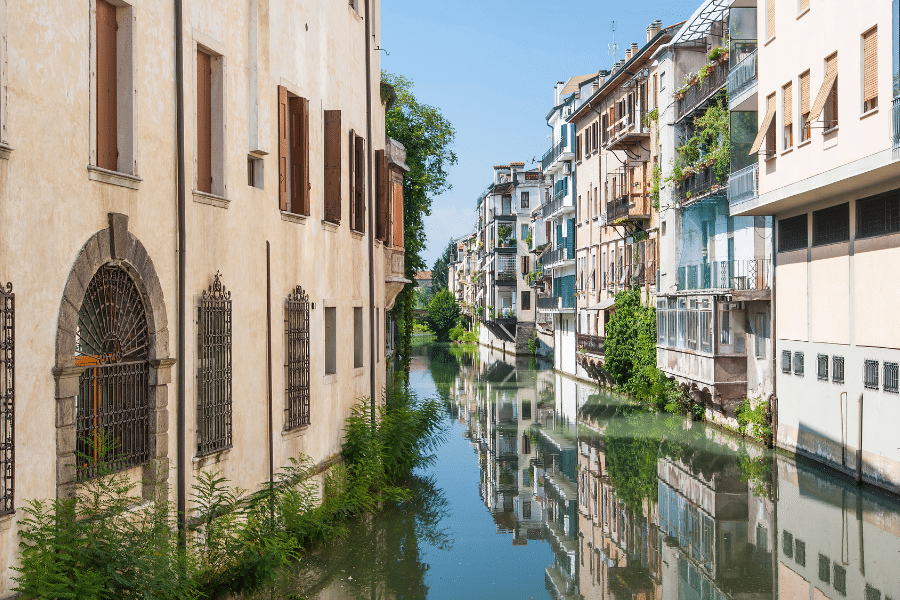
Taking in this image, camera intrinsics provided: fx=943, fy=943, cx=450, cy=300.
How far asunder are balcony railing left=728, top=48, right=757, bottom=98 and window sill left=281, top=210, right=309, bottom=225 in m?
13.8

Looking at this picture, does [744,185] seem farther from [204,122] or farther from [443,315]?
[443,315]

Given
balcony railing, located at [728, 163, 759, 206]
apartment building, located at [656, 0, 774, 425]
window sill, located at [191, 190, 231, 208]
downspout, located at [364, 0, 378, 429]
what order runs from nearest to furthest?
window sill, located at [191, 190, 231, 208]
downspout, located at [364, 0, 378, 429]
balcony railing, located at [728, 163, 759, 206]
apartment building, located at [656, 0, 774, 425]

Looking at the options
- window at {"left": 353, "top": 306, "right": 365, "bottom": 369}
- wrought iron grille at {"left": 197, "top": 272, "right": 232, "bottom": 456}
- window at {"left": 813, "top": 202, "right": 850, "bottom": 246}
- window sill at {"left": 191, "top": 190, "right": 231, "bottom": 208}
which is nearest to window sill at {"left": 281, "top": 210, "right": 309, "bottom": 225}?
window sill at {"left": 191, "top": 190, "right": 231, "bottom": 208}

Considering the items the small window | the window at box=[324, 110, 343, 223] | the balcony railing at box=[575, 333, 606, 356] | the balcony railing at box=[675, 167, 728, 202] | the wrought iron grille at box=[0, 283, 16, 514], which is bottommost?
the balcony railing at box=[575, 333, 606, 356]

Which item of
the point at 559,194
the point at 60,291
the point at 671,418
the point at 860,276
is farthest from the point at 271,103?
the point at 559,194

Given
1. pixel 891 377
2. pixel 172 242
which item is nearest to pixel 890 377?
pixel 891 377

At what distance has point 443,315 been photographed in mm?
104938

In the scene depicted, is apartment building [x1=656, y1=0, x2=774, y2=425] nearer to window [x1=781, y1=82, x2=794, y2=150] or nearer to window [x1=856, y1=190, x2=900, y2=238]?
window [x1=781, y1=82, x2=794, y2=150]

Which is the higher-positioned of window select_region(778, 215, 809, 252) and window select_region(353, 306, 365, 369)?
window select_region(778, 215, 809, 252)

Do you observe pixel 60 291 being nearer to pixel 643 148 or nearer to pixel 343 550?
pixel 343 550

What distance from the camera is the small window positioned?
21.7 m

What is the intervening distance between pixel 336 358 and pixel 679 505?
22.7 ft

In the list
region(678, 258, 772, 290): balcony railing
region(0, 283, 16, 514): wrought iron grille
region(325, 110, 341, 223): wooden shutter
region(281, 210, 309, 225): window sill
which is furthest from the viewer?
region(678, 258, 772, 290): balcony railing

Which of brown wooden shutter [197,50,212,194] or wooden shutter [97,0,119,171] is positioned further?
brown wooden shutter [197,50,212,194]
